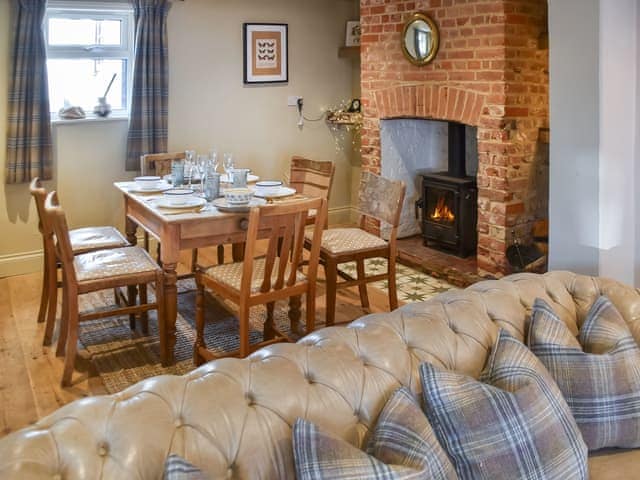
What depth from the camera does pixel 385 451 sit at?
140cm

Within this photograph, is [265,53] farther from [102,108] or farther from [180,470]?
[180,470]

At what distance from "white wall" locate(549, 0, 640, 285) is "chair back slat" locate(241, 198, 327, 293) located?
117 cm

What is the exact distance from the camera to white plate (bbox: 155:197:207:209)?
3.53 meters

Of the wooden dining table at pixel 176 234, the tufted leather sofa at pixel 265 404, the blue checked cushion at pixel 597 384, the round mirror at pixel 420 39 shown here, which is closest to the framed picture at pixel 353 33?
the round mirror at pixel 420 39

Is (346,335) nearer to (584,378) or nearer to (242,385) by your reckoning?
(242,385)

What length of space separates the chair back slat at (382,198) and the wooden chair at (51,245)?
1452mm

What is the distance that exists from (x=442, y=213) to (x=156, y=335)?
2453 millimetres

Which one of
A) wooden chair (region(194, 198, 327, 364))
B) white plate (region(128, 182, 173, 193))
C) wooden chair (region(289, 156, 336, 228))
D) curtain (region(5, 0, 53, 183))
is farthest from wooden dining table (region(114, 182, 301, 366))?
curtain (region(5, 0, 53, 183))

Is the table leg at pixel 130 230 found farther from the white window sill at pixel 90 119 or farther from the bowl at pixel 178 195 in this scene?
the white window sill at pixel 90 119

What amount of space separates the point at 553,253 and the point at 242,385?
2296 millimetres

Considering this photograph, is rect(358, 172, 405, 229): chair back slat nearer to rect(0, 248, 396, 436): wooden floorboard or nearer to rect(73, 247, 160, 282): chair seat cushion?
rect(0, 248, 396, 436): wooden floorboard

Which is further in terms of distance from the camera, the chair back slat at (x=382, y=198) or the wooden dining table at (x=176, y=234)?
the chair back slat at (x=382, y=198)

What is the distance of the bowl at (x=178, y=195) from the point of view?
11.9 ft

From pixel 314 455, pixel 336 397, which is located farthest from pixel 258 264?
pixel 314 455
